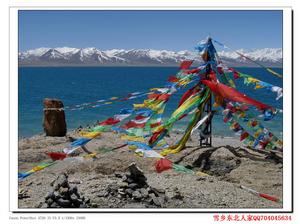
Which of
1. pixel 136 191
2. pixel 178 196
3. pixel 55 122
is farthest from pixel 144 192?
pixel 55 122

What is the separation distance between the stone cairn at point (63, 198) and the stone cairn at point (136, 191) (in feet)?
2.27

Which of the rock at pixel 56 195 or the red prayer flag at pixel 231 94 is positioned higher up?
the red prayer flag at pixel 231 94

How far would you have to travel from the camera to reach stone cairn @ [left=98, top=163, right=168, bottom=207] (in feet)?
28.2

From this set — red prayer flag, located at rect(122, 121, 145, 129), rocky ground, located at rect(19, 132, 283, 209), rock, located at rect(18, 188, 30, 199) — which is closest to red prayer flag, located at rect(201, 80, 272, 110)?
rocky ground, located at rect(19, 132, 283, 209)

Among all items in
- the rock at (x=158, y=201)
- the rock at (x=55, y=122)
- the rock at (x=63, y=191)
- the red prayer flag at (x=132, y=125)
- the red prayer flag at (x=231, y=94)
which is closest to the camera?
the rock at (x=63, y=191)

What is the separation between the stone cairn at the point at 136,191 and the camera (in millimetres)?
8594

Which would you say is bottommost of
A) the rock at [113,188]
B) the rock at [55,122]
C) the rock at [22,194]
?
the rock at [22,194]

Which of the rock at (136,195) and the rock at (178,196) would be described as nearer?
the rock at (136,195)

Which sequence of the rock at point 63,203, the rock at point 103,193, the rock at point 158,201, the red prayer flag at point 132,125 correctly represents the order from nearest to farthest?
the rock at point 63,203
the rock at point 158,201
the rock at point 103,193
the red prayer flag at point 132,125

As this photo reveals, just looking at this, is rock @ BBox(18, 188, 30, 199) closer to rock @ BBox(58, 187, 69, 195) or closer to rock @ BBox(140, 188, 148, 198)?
rock @ BBox(58, 187, 69, 195)

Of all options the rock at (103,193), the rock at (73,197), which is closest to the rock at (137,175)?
the rock at (103,193)

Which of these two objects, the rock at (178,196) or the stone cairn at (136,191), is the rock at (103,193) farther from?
the rock at (178,196)
